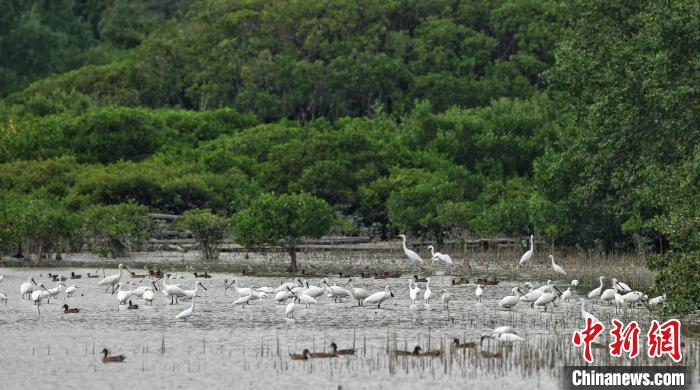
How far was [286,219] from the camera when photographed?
42.1 meters

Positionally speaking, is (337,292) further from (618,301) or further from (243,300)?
(618,301)

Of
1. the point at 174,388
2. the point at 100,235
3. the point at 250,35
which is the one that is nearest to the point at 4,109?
the point at 250,35

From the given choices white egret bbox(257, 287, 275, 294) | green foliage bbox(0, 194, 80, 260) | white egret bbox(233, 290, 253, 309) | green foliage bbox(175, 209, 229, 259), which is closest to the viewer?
white egret bbox(233, 290, 253, 309)

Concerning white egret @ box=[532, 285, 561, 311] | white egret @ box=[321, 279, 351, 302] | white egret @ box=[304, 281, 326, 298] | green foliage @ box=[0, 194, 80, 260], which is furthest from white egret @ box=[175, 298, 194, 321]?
green foliage @ box=[0, 194, 80, 260]

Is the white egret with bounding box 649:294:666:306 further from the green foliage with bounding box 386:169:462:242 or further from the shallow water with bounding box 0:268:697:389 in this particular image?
the green foliage with bounding box 386:169:462:242

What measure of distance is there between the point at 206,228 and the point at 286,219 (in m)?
6.62

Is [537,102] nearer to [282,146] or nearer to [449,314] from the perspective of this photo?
[282,146]

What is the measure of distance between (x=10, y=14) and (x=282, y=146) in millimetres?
41867

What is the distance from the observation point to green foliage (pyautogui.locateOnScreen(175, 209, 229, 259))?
155 feet

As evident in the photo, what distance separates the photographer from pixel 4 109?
71.0 meters

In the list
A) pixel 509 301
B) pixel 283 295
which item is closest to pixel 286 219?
pixel 283 295

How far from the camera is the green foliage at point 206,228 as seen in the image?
47.2 m

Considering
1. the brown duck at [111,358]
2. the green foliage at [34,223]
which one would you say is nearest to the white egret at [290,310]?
the brown duck at [111,358]

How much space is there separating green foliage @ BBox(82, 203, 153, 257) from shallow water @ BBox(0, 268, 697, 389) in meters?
14.9
